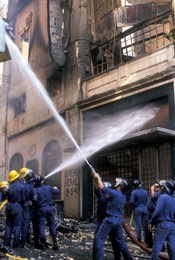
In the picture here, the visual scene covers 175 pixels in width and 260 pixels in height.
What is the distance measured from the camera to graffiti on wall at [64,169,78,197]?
15.0 m

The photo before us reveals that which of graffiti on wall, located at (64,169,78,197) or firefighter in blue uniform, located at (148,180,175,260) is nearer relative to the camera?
firefighter in blue uniform, located at (148,180,175,260)

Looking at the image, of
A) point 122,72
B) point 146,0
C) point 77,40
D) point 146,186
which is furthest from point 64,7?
point 146,186

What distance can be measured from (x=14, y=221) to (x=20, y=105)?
14001 millimetres

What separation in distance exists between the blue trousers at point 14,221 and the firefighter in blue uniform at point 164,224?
11.3 feet

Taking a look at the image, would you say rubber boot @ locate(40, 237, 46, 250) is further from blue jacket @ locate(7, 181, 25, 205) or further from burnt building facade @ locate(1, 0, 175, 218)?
burnt building facade @ locate(1, 0, 175, 218)

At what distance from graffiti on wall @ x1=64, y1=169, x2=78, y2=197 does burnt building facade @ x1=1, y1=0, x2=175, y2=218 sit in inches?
1.7

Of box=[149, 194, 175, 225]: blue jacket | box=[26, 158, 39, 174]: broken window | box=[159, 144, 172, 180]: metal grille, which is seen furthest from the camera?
box=[26, 158, 39, 174]: broken window

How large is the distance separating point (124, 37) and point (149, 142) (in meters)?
5.08

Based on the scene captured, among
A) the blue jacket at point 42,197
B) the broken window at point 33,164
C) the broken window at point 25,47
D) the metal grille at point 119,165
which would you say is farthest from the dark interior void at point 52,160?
the blue jacket at point 42,197

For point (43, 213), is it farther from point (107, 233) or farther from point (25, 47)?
point (25, 47)

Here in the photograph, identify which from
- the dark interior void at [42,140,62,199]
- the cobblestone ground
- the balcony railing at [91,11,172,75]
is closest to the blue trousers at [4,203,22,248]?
the cobblestone ground

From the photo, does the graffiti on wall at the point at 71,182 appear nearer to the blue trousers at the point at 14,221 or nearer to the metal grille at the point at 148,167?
the metal grille at the point at 148,167

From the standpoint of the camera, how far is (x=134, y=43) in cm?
1429

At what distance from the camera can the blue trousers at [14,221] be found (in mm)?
7965
